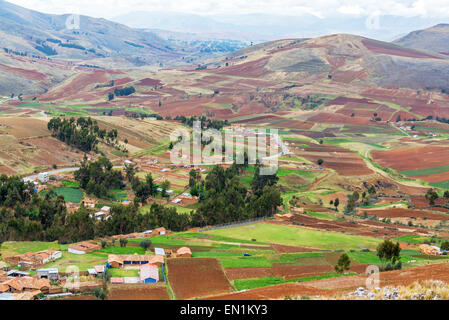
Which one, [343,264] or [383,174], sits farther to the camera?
[383,174]

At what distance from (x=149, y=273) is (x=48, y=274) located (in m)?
6.92

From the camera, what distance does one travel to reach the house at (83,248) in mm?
38534

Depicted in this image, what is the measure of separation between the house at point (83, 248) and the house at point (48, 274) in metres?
7.31

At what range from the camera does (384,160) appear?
92062 mm

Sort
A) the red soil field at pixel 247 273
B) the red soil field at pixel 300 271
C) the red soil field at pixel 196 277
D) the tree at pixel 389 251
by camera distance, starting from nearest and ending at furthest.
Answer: the red soil field at pixel 196 277
the red soil field at pixel 247 273
the red soil field at pixel 300 271
the tree at pixel 389 251

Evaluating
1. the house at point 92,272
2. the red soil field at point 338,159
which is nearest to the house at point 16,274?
the house at point 92,272

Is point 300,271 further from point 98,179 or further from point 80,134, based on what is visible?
point 80,134

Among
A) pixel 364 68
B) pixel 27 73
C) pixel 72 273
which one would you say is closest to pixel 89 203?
pixel 72 273

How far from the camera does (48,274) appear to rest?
30.8 meters

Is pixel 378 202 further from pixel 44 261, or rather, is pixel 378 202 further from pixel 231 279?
pixel 44 261

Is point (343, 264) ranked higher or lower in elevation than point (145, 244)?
higher

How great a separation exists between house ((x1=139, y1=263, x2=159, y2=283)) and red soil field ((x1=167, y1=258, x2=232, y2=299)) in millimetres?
1115

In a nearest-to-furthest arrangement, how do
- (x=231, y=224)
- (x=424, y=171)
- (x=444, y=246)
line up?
(x=444, y=246) < (x=231, y=224) < (x=424, y=171)

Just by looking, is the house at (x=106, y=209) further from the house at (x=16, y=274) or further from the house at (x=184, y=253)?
the house at (x=16, y=274)
